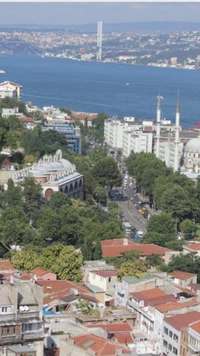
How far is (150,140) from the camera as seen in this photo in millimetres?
34906

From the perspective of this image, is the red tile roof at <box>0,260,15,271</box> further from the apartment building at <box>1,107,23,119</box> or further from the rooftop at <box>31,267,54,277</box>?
the apartment building at <box>1,107,23,119</box>

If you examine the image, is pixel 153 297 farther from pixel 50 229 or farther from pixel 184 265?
pixel 50 229

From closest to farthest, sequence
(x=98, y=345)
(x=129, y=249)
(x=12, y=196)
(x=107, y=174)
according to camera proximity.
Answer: (x=98, y=345) < (x=129, y=249) < (x=12, y=196) < (x=107, y=174)

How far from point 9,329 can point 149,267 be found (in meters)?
8.18

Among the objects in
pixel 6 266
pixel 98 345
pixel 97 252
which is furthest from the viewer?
pixel 97 252

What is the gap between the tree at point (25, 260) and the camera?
15.6m

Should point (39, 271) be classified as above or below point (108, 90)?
above

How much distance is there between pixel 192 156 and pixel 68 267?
17297mm

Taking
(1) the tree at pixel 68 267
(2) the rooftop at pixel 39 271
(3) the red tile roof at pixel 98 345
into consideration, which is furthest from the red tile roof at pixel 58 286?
(3) the red tile roof at pixel 98 345

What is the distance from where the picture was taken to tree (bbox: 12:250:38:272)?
1558 centimetres

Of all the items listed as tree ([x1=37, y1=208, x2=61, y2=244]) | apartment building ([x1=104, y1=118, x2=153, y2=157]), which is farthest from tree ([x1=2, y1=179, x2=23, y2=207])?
apartment building ([x1=104, y1=118, x2=153, y2=157])

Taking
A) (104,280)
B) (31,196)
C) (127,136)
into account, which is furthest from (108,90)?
(104,280)

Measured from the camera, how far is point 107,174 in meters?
26.8

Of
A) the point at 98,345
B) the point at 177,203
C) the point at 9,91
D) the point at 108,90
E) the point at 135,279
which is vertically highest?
the point at 98,345
